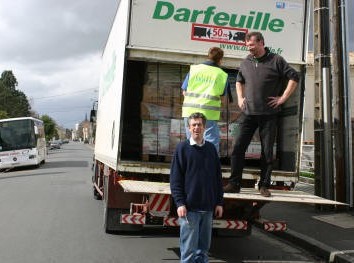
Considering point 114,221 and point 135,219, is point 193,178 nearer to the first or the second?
point 135,219

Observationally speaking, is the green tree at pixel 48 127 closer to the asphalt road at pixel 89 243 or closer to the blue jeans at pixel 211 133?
the asphalt road at pixel 89 243

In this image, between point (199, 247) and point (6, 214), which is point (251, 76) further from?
point (6, 214)

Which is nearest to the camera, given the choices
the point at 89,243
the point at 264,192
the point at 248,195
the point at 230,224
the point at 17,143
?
the point at 248,195

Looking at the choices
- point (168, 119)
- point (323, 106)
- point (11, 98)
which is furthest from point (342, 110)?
point (11, 98)

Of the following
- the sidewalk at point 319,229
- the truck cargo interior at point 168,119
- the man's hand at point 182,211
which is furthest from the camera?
the truck cargo interior at point 168,119

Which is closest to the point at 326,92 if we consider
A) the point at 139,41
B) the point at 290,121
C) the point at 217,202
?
the point at 290,121

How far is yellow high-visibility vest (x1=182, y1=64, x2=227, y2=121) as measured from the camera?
6.95 m

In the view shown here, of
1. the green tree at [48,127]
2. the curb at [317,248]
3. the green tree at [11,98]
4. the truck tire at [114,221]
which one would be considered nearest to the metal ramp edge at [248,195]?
the curb at [317,248]

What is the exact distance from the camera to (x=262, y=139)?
716cm

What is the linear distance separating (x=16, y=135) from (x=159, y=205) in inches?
917

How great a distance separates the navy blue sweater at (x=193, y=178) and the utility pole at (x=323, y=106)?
6.90 meters

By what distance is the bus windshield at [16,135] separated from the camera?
28625 mm

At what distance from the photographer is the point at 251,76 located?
7.01 m

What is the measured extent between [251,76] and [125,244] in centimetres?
323
